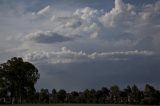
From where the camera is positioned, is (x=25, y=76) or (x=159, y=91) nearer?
(x=25, y=76)

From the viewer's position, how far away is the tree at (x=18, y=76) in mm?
130450

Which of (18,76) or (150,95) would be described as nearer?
(18,76)

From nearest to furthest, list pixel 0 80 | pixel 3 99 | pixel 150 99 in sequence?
pixel 0 80 → pixel 3 99 → pixel 150 99

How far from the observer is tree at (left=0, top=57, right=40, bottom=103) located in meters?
130

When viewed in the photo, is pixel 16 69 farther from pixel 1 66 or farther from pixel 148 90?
pixel 148 90

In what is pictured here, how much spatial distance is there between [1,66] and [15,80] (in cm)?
632

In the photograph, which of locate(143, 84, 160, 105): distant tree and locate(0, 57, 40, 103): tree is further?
locate(143, 84, 160, 105): distant tree

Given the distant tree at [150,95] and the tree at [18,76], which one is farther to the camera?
the distant tree at [150,95]

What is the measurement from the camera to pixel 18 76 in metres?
132

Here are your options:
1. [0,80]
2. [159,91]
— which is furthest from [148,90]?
[0,80]

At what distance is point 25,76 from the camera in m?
132

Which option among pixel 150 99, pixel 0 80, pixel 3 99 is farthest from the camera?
pixel 150 99

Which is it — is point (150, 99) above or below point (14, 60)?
below

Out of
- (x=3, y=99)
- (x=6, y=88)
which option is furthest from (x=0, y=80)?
(x=3, y=99)
